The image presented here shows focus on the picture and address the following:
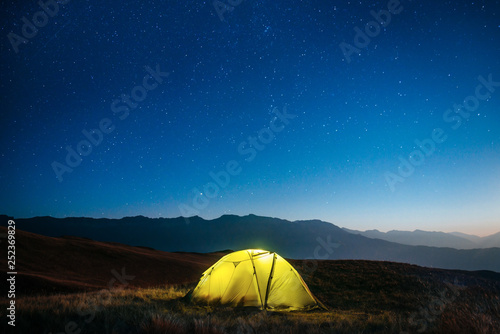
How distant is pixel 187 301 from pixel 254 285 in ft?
9.70

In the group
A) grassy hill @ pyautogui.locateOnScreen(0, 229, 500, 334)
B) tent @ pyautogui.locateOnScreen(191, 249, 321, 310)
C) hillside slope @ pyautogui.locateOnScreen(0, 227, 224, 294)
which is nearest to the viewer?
grassy hill @ pyautogui.locateOnScreen(0, 229, 500, 334)

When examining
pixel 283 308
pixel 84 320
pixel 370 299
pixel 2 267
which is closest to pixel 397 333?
pixel 283 308

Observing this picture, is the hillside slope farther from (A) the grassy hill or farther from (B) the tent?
(B) the tent

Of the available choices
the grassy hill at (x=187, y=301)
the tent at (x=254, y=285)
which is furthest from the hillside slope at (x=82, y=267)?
the tent at (x=254, y=285)

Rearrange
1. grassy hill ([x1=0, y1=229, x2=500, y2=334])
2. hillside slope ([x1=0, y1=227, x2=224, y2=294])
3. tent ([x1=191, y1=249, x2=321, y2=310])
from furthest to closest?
1. hillside slope ([x1=0, y1=227, x2=224, y2=294])
2. tent ([x1=191, y1=249, x2=321, y2=310])
3. grassy hill ([x1=0, y1=229, x2=500, y2=334])

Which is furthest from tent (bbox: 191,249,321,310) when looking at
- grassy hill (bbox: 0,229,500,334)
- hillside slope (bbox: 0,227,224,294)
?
hillside slope (bbox: 0,227,224,294)

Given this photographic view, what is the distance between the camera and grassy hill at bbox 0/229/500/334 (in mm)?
5523

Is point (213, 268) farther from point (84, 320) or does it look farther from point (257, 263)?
point (84, 320)

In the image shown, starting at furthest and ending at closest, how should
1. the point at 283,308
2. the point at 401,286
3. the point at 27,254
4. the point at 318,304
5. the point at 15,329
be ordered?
the point at 27,254 < the point at 401,286 < the point at 318,304 < the point at 283,308 < the point at 15,329

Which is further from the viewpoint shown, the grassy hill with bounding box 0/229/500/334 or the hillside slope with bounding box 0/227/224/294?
the hillside slope with bounding box 0/227/224/294

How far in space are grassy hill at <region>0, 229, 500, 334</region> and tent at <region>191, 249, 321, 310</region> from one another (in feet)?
2.16

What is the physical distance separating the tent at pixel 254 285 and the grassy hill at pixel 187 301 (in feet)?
2.16

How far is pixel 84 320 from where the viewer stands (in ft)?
18.3

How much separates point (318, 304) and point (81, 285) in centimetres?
1552
